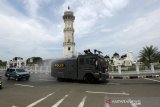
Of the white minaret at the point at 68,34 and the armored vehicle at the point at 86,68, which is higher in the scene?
the white minaret at the point at 68,34

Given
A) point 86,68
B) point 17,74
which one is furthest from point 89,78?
point 17,74

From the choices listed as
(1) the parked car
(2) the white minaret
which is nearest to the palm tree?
(1) the parked car

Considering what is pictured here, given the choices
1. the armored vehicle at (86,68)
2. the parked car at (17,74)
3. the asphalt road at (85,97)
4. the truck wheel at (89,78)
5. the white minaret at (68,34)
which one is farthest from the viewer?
the white minaret at (68,34)

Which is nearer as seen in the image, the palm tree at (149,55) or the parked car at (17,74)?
the parked car at (17,74)

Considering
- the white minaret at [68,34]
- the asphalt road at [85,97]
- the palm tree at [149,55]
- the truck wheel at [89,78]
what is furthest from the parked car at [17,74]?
the white minaret at [68,34]

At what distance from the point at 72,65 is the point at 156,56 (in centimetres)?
3590

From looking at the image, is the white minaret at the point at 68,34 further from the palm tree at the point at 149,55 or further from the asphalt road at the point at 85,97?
the asphalt road at the point at 85,97

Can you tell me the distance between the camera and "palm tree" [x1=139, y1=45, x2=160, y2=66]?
58200mm

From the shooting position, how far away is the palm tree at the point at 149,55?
5820 cm

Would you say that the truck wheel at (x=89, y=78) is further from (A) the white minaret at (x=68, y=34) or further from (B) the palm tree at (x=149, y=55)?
(A) the white minaret at (x=68, y=34)

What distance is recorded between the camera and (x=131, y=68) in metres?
34.8

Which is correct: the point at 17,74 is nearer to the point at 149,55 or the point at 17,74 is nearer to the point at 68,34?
the point at 149,55

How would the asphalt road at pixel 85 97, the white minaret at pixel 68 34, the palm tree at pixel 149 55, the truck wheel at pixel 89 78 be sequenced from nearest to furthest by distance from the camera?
the asphalt road at pixel 85 97
the truck wheel at pixel 89 78
the palm tree at pixel 149 55
the white minaret at pixel 68 34

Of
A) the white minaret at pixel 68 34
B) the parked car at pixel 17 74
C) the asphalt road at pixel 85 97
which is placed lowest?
the asphalt road at pixel 85 97
